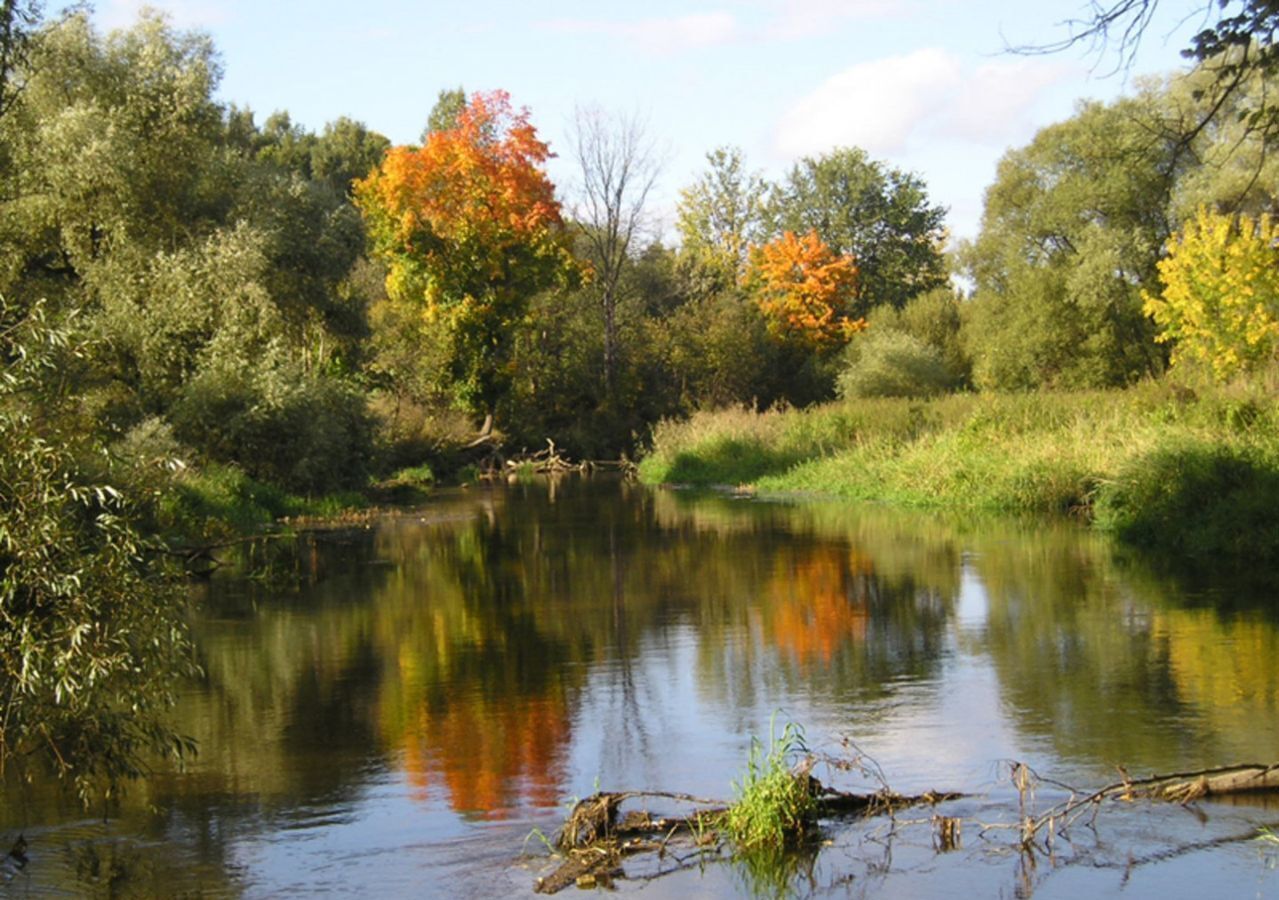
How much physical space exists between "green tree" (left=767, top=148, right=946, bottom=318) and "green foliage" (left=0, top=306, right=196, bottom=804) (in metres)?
62.2

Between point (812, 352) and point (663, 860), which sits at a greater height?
point (812, 352)

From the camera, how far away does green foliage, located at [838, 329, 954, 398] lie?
55344mm

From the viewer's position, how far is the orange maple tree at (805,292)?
2475 inches

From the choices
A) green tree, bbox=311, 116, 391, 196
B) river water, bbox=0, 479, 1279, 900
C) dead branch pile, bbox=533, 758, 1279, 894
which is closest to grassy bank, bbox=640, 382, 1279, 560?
river water, bbox=0, 479, 1279, 900

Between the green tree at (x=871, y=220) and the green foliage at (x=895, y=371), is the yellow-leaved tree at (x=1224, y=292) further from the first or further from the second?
the green tree at (x=871, y=220)

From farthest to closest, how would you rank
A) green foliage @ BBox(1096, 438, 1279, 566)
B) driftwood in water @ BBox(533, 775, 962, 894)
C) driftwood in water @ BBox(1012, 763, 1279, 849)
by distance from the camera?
1. green foliage @ BBox(1096, 438, 1279, 566)
2. driftwood in water @ BBox(1012, 763, 1279, 849)
3. driftwood in water @ BBox(533, 775, 962, 894)

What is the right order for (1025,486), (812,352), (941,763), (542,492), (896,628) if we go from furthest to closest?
(812,352)
(542,492)
(1025,486)
(896,628)
(941,763)

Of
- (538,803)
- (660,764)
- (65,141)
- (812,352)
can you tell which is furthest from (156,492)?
(812,352)

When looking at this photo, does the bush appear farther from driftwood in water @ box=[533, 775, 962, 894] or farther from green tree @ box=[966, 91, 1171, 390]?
green tree @ box=[966, 91, 1171, 390]

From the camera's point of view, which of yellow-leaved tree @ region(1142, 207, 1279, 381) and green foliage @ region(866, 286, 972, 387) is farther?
green foliage @ region(866, 286, 972, 387)

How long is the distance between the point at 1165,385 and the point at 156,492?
1003 inches

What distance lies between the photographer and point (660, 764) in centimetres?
1055

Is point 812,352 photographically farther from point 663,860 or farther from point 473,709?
point 663,860

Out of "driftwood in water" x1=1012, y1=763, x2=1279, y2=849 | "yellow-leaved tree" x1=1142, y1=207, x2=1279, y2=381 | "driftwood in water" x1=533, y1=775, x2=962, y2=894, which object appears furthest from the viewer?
"yellow-leaved tree" x1=1142, y1=207, x2=1279, y2=381
